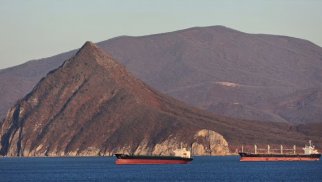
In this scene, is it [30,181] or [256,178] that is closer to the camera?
[256,178]

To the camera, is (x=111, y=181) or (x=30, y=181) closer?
(x=111, y=181)

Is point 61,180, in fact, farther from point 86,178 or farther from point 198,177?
point 198,177

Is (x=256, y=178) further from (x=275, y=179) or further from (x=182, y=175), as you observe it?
(x=182, y=175)

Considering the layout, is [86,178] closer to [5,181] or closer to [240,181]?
[5,181]

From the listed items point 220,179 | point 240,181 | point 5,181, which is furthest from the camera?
point 5,181

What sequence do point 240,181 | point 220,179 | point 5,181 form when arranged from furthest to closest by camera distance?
1. point 5,181
2. point 220,179
3. point 240,181

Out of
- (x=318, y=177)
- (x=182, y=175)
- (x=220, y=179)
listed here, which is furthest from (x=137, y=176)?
(x=318, y=177)

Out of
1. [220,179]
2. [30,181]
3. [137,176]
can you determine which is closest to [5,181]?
[30,181]
